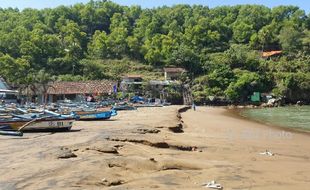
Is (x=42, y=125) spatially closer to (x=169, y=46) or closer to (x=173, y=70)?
(x=173, y=70)

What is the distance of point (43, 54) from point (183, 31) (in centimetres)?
5521

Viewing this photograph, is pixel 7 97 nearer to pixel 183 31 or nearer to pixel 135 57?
pixel 135 57

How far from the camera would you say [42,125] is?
74.1 ft

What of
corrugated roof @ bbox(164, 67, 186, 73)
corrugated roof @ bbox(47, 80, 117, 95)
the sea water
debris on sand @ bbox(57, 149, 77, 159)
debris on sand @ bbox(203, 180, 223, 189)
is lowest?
the sea water

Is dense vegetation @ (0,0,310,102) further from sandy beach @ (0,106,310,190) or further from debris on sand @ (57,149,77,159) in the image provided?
debris on sand @ (57,149,77,159)

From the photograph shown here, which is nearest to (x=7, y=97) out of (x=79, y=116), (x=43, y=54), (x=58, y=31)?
(x=43, y=54)

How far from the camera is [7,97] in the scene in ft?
253

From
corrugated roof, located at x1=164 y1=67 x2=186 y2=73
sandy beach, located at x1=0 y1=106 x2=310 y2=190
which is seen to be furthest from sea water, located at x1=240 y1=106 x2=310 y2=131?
corrugated roof, located at x1=164 y1=67 x2=186 y2=73

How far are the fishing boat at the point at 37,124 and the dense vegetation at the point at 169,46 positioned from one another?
58147 millimetres

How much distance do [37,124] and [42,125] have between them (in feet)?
0.85

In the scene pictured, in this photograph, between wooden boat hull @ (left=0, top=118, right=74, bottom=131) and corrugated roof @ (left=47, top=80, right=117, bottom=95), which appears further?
corrugated roof @ (left=47, top=80, right=117, bottom=95)

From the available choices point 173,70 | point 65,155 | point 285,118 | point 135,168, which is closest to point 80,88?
point 173,70

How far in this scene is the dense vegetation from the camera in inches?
3851

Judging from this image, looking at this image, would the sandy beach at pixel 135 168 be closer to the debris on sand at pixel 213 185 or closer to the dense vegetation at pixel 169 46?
the debris on sand at pixel 213 185
